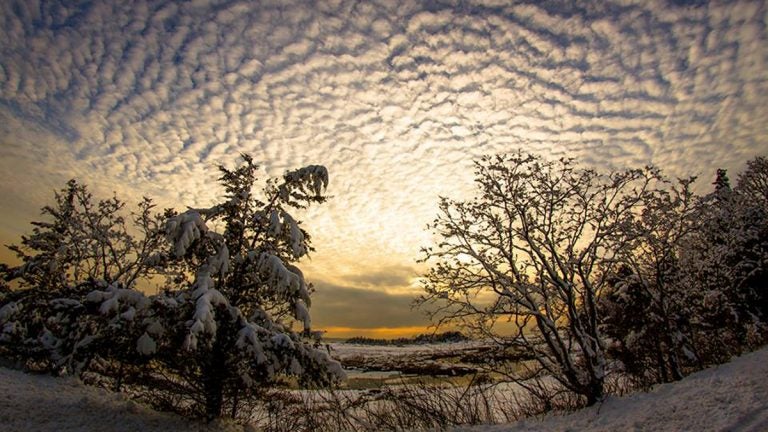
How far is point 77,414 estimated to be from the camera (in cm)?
700

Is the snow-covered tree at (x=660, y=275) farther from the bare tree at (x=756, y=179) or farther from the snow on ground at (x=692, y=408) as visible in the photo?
the bare tree at (x=756, y=179)

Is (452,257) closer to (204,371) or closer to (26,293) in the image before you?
(204,371)

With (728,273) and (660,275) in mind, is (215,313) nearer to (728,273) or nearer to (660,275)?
(660,275)

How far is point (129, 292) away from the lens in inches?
263

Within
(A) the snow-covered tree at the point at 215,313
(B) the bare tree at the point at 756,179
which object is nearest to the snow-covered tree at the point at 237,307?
(A) the snow-covered tree at the point at 215,313

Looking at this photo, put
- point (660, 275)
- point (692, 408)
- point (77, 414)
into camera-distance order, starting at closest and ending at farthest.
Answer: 1. point (692, 408)
2. point (77, 414)
3. point (660, 275)

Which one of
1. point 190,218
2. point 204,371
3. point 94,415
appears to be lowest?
point 94,415

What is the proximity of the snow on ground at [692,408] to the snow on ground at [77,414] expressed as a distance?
17.4 feet

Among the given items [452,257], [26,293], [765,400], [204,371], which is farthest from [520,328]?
[26,293]

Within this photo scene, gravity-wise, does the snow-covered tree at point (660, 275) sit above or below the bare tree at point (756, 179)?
below

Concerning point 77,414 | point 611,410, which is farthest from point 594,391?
point 77,414

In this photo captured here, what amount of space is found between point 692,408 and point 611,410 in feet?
5.91

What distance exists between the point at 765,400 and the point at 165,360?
9.49 metres

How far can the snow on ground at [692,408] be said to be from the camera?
5.21 metres
